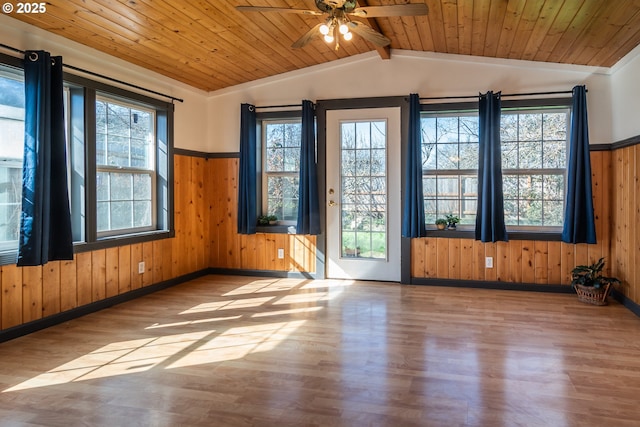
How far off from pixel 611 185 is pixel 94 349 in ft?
16.8

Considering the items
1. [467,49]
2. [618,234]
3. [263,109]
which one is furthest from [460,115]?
[263,109]

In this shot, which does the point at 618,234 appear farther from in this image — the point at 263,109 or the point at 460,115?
the point at 263,109

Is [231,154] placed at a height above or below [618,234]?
above

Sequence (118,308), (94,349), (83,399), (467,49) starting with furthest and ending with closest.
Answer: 1. (467,49)
2. (118,308)
3. (94,349)
4. (83,399)

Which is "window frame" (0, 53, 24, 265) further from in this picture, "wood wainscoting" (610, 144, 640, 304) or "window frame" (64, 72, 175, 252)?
"wood wainscoting" (610, 144, 640, 304)

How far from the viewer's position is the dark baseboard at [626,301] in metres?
3.97

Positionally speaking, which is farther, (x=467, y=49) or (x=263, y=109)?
(x=263, y=109)

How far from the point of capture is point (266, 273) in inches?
226

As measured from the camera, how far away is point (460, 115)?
16.9ft

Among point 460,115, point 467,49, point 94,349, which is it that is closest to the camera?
point 94,349

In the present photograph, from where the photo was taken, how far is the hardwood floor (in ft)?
7.35

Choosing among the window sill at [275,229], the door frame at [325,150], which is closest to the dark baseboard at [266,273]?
the door frame at [325,150]

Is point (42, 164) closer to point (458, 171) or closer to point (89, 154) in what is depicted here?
point (89, 154)

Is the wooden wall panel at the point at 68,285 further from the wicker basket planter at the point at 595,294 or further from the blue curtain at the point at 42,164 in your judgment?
→ the wicker basket planter at the point at 595,294
